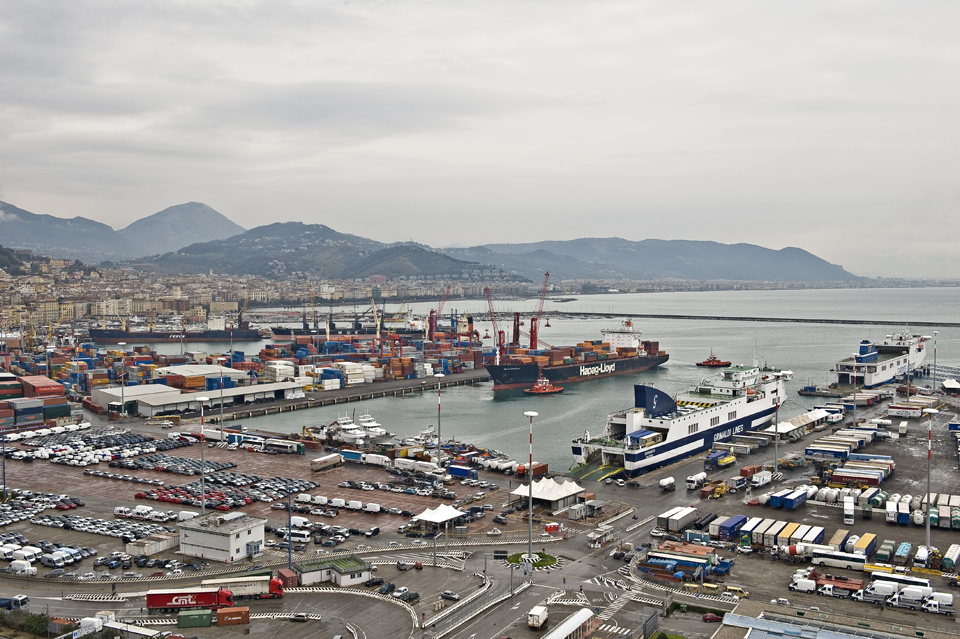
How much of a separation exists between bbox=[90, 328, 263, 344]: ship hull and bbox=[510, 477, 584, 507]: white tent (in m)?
64.8

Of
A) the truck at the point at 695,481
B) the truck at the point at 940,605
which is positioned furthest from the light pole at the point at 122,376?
the truck at the point at 940,605

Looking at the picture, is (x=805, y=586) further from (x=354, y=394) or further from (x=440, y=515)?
(x=354, y=394)

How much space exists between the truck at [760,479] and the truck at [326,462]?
40.8 feet

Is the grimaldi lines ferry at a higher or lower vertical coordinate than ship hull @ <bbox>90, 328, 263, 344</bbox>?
higher

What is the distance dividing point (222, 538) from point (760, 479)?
13476mm

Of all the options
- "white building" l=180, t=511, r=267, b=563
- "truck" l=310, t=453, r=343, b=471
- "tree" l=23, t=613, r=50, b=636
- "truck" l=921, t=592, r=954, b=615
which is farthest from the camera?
"truck" l=310, t=453, r=343, b=471

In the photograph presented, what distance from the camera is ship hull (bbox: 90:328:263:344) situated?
8038 centimetres

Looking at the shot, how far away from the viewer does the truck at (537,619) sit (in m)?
12.0

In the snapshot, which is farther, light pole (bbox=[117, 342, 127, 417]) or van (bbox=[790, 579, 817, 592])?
light pole (bbox=[117, 342, 127, 417])

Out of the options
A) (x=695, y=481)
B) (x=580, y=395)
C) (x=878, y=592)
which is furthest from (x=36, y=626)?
(x=580, y=395)

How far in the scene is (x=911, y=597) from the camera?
12.7m

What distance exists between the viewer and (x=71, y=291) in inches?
4909

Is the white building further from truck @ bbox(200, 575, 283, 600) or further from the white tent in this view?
the white tent

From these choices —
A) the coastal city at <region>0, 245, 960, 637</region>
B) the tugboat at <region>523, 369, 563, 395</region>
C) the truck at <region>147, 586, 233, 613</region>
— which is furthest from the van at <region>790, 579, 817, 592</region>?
the tugboat at <region>523, 369, 563, 395</region>
